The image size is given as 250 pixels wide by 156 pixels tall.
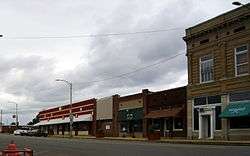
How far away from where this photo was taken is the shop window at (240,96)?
1779 inches

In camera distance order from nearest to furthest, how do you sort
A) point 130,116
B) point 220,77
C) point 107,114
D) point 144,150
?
1. point 144,150
2. point 220,77
3. point 130,116
4. point 107,114

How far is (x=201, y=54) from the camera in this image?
2041 inches

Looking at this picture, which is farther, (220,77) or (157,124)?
(157,124)

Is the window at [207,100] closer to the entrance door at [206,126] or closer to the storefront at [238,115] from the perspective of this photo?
the entrance door at [206,126]

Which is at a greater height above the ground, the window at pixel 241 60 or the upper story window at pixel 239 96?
the window at pixel 241 60

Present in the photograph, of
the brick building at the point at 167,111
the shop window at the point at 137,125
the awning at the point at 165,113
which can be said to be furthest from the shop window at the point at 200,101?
the shop window at the point at 137,125

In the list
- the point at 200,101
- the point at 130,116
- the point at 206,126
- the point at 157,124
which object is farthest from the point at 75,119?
the point at 206,126

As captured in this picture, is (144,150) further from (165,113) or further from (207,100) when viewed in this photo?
(165,113)

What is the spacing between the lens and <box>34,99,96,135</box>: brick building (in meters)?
86.0

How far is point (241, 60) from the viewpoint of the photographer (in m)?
46.4

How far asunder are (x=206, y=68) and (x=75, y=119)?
44990mm

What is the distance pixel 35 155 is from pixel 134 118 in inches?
1516

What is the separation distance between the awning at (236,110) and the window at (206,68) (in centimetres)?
482

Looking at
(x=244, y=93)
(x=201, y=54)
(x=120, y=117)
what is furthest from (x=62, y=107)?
(x=244, y=93)
